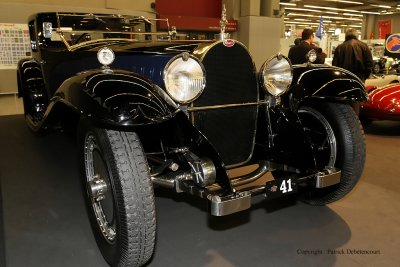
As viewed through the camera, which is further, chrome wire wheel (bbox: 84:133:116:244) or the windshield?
the windshield

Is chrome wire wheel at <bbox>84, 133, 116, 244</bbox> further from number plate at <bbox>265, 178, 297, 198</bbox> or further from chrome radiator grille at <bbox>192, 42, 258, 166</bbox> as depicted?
number plate at <bbox>265, 178, 297, 198</bbox>

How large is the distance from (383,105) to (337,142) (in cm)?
262

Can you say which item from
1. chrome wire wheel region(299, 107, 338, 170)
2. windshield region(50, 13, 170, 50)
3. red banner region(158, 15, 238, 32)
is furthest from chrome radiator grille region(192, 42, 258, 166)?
red banner region(158, 15, 238, 32)

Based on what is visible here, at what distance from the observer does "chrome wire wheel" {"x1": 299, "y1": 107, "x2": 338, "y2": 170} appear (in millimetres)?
2253

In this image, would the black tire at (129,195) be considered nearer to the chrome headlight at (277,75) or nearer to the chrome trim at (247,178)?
the chrome trim at (247,178)

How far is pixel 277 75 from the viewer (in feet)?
6.82

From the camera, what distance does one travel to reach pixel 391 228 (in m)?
2.17

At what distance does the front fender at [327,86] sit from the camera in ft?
7.05

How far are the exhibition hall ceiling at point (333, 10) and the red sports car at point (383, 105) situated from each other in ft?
37.3

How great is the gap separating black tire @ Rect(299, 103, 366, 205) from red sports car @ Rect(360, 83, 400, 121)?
2383 millimetres

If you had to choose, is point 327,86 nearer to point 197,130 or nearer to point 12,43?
point 197,130

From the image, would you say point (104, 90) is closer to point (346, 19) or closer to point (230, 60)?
point (230, 60)

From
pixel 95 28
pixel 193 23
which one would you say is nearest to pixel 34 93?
pixel 95 28

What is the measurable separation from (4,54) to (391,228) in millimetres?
6582
